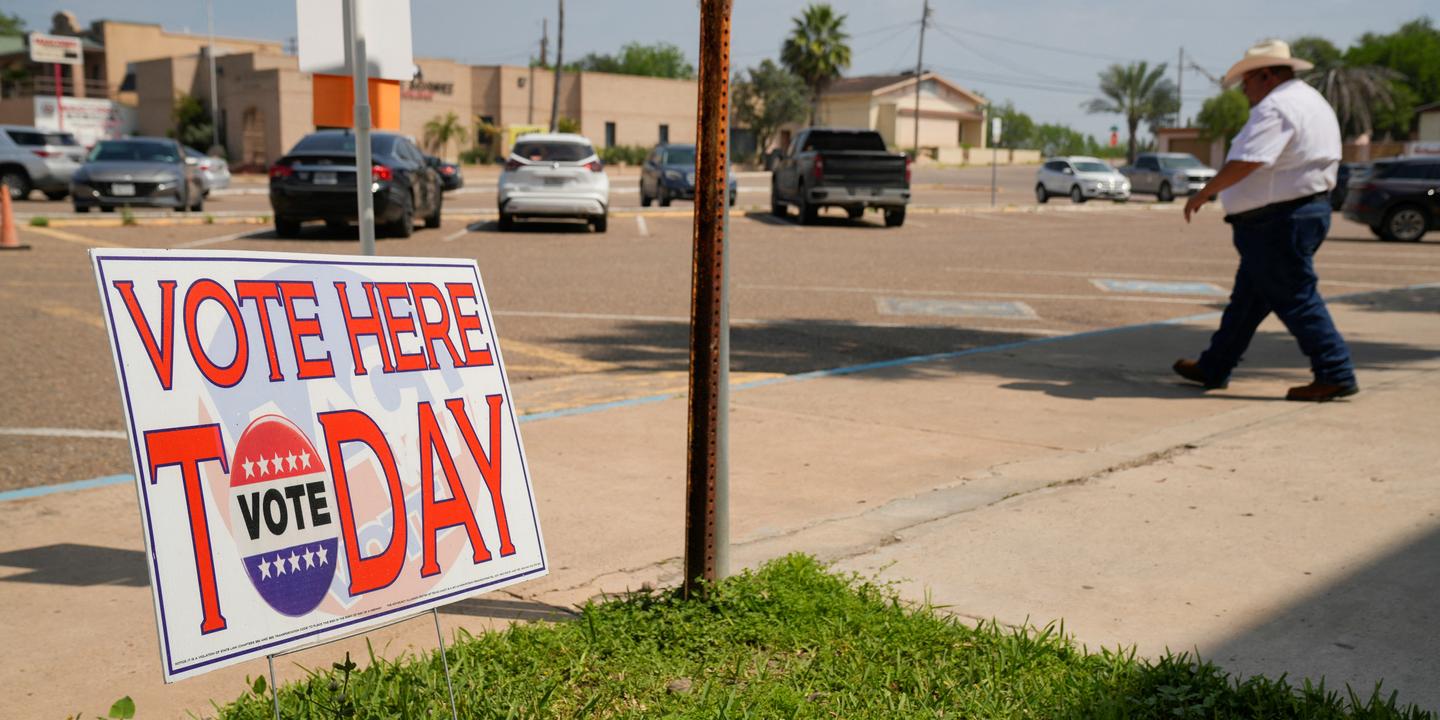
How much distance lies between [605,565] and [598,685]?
1.03 metres

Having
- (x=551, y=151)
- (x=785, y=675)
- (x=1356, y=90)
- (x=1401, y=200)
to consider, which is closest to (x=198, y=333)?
(x=785, y=675)

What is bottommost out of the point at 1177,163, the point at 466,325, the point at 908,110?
the point at 466,325

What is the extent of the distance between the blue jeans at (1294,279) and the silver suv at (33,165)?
2737 centimetres

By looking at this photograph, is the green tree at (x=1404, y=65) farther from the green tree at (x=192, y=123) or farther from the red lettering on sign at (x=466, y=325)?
the red lettering on sign at (x=466, y=325)

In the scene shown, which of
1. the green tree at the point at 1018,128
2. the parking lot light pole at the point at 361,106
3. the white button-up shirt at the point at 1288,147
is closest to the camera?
the parking lot light pole at the point at 361,106

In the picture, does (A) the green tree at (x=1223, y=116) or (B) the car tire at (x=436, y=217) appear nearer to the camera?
(B) the car tire at (x=436, y=217)

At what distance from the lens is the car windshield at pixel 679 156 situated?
30.3 meters

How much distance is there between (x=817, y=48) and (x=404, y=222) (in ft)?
208

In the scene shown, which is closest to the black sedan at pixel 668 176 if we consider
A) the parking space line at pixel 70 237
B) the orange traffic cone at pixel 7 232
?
the parking space line at pixel 70 237

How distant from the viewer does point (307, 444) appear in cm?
279

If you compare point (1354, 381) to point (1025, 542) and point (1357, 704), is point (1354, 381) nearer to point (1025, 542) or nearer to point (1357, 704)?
point (1025, 542)

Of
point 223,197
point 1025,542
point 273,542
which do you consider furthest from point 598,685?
point 223,197

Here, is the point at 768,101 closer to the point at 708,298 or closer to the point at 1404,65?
the point at 1404,65

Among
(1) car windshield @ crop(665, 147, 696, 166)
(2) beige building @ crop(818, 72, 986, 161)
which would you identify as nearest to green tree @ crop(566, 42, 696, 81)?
(2) beige building @ crop(818, 72, 986, 161)
